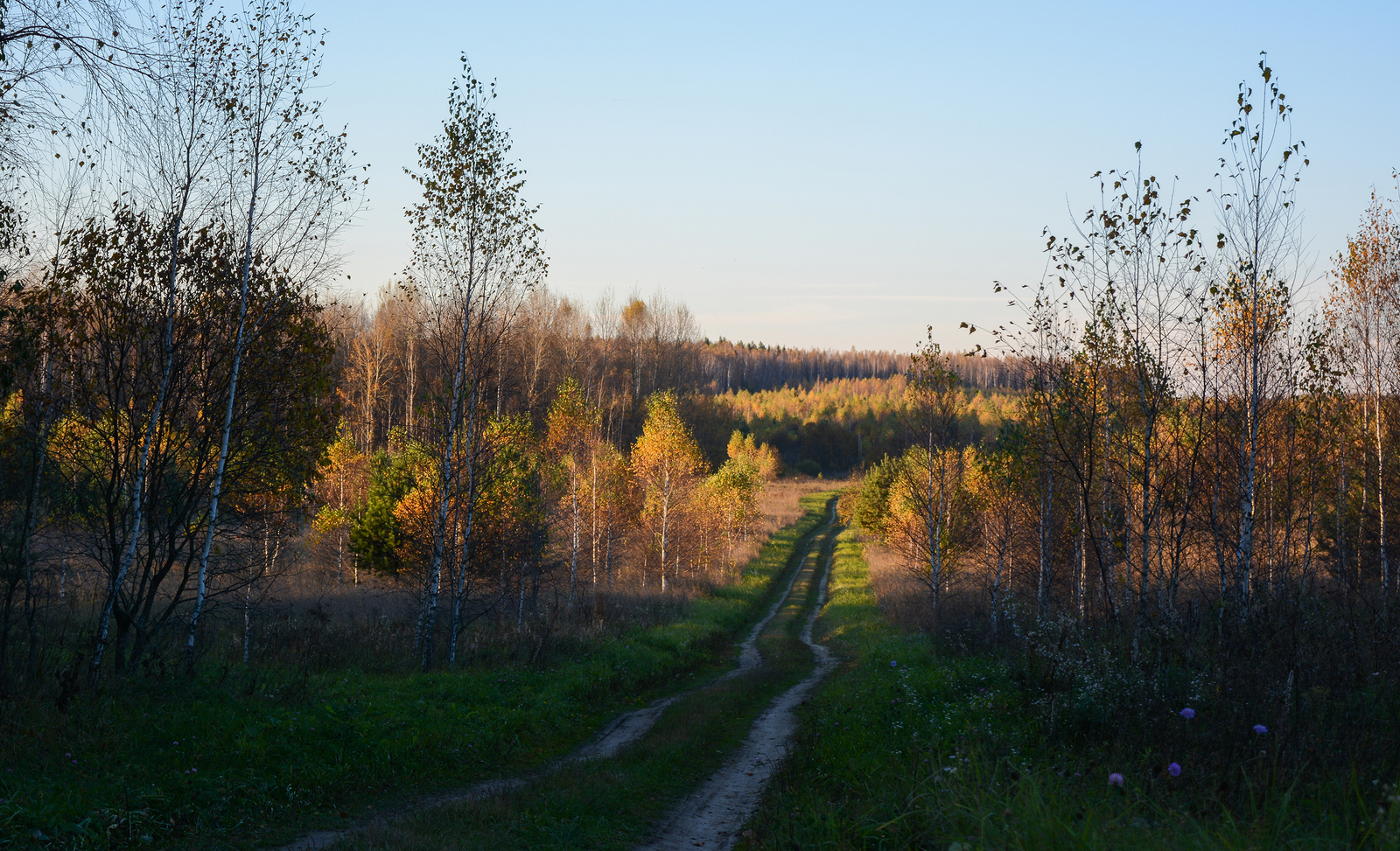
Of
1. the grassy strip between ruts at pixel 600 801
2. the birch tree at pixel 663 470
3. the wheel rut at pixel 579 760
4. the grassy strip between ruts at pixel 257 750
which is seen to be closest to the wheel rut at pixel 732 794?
the wheel rut at pixel 579 760

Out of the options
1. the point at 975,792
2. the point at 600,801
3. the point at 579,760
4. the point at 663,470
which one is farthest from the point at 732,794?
the point at 663,470

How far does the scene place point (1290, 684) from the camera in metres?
7.16

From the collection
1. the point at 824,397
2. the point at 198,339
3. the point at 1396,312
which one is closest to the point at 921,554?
the point at 1396,312

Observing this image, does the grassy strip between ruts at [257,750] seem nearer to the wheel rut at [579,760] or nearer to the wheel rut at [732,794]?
the wheel rut at [579,760]

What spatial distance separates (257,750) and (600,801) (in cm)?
374

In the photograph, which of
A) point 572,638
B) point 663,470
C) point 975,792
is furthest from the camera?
point 663,470

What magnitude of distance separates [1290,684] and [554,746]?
29.7 feet

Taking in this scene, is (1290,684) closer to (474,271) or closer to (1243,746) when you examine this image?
(1243,746)

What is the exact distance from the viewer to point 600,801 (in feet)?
27.9

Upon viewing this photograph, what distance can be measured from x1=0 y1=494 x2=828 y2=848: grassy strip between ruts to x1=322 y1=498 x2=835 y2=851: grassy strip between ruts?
3.66 ft

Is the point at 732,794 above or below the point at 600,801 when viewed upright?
below

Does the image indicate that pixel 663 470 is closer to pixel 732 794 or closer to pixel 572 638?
pixel 572 638

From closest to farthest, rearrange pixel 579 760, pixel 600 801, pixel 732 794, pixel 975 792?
pixel 975 792 < pixel 600 801 < pixel 732 794 < pixel 579 760

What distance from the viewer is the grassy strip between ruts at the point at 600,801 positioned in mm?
7238
